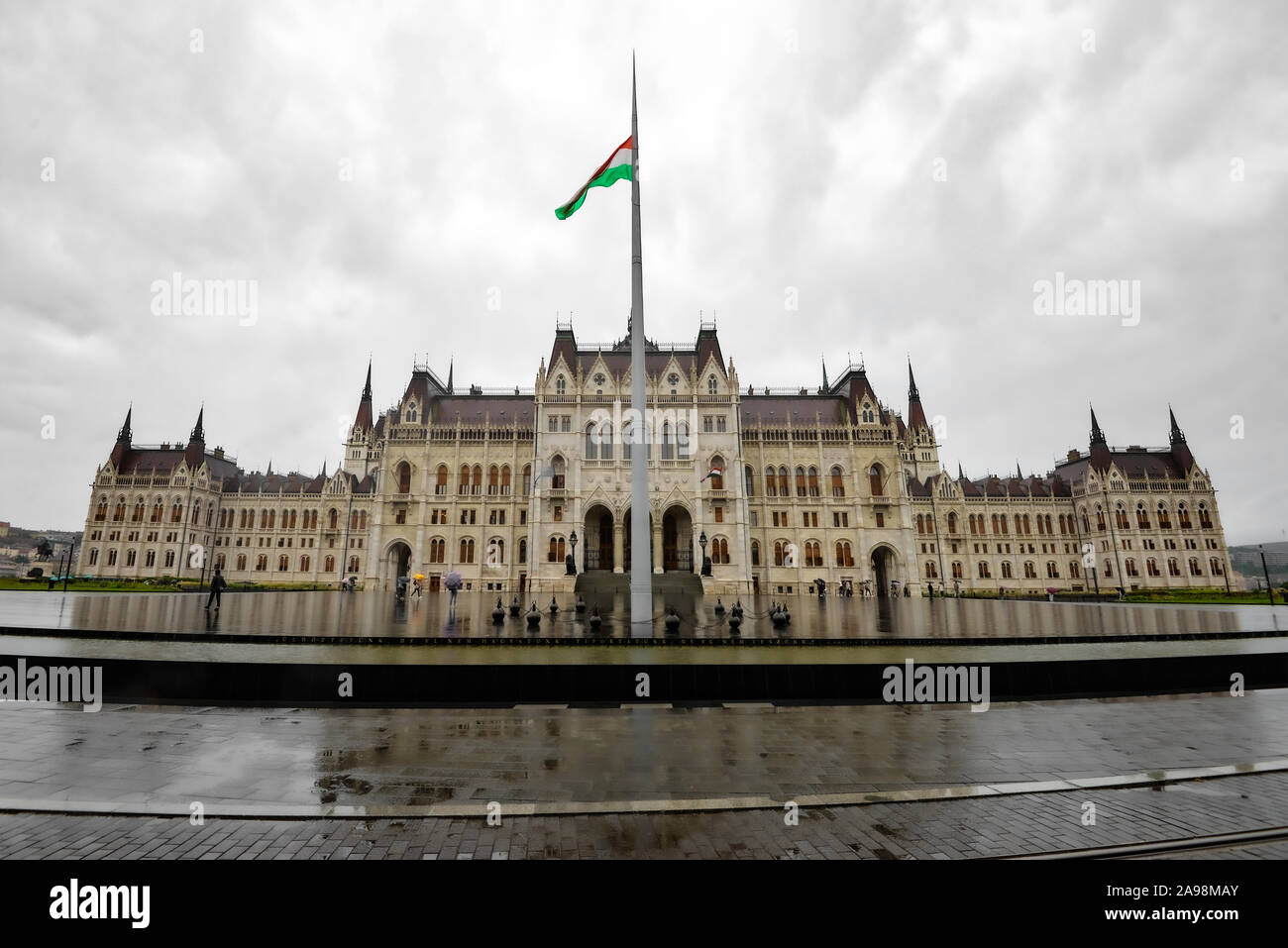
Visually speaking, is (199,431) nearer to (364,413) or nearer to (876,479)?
(364,413)

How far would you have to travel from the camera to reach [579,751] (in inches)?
238

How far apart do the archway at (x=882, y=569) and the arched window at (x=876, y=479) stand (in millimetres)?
5041

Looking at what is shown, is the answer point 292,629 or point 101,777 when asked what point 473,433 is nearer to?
point 292,629

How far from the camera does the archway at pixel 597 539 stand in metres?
47.5

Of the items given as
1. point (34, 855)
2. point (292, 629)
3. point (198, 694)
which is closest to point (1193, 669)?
point (34, 855)

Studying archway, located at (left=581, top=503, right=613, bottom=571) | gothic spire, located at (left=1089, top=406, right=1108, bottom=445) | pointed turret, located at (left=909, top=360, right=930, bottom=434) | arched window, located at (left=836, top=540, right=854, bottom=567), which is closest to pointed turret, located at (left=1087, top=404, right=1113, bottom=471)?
gothic spire, located at (left=1089, top=406, right=1108, bottom=445)

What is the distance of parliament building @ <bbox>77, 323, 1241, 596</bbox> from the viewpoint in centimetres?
4700

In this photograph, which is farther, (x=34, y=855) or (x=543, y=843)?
(x=543, y=843)

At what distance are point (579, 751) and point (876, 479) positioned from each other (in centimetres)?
5207

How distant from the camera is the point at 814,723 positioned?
7316 millimetres

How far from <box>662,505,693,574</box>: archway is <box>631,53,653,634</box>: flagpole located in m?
32.6

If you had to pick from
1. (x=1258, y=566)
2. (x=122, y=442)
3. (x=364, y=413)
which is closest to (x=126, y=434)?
(x=122, y=442)

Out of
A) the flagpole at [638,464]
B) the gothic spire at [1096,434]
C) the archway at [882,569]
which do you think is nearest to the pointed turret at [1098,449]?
the gothic spire at [1096,434]

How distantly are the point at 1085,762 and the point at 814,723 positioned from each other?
9.16 feet
